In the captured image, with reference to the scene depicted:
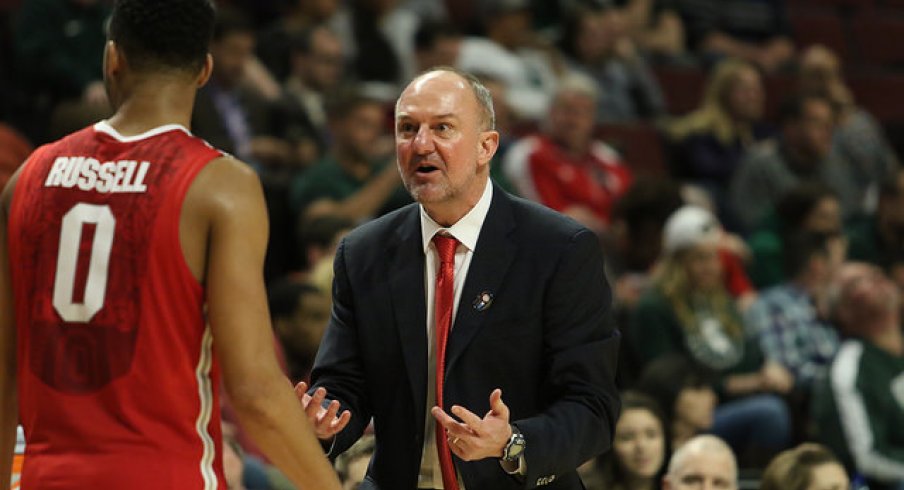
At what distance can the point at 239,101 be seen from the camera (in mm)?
8797

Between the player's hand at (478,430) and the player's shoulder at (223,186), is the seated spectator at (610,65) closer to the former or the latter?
the player's hand at (478,430)

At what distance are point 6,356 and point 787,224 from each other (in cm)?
671

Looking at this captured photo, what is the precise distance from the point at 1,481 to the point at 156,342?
19.7 inches

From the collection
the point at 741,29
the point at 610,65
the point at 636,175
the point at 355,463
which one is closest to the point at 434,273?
the point at 355,463

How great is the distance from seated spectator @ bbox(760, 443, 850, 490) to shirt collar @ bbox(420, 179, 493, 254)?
251 cm

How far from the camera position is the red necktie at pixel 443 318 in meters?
3.71

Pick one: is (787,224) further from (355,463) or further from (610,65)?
(355,463)

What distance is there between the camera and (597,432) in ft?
12.1

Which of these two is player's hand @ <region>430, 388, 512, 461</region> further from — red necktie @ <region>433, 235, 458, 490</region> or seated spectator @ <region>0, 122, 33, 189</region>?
seated spectator @ <region>0, 122, 33, 189</region>

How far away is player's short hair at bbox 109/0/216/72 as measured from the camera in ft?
10.6

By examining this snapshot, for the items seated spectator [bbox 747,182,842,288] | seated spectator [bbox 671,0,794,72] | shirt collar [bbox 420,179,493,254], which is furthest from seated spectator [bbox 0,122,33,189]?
seated spectator [bbox 671,0,794,72]

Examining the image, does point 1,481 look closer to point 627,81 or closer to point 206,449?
point 206,449

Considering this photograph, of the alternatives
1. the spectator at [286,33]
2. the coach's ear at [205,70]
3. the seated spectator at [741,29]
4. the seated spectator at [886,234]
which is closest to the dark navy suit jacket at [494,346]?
the coach's ear at [205,70]

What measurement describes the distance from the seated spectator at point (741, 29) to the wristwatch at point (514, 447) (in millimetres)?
9450
